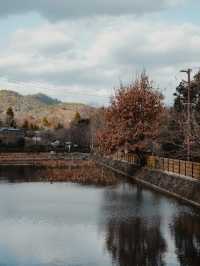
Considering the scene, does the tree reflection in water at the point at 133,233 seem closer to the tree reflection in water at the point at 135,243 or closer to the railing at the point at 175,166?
the tree reflection in water at the point at 135,243

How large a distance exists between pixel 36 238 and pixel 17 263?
432 centimetres

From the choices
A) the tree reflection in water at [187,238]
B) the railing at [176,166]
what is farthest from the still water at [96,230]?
the railing at [176,166]

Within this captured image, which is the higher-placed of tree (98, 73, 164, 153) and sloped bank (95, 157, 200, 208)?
tree (98, 73, 164, 153)

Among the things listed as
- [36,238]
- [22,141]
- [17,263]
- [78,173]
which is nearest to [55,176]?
[78,173]

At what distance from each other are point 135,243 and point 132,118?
36685 millimetres

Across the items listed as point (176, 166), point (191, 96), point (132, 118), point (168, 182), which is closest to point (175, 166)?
point (176, 166)

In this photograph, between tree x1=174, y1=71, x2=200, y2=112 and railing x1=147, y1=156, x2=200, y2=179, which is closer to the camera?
railing x1=147, y1=156, x2=200, y2=179

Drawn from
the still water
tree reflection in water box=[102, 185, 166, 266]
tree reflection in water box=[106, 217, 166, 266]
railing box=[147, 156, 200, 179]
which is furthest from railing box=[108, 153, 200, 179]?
tree reflection in water box=[106, 217, 166, 266]

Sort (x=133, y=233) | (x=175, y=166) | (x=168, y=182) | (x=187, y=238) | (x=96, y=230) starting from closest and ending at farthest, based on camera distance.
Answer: (x=187, y=238), (x=133, y=233), (x=96, y=230), (x=168, y=182), (x=175, y=166)

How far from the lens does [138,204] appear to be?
35.7m

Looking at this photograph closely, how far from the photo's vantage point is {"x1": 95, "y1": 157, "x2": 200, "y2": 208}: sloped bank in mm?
36750

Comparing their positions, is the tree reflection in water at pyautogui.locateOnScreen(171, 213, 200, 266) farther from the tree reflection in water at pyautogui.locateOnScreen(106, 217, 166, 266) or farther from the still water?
the tree reflection in water at pyautogui.locateOnScreen(106, 217, 166, 266)

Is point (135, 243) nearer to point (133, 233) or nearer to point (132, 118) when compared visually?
point (133, 233)

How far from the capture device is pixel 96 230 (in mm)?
25469
